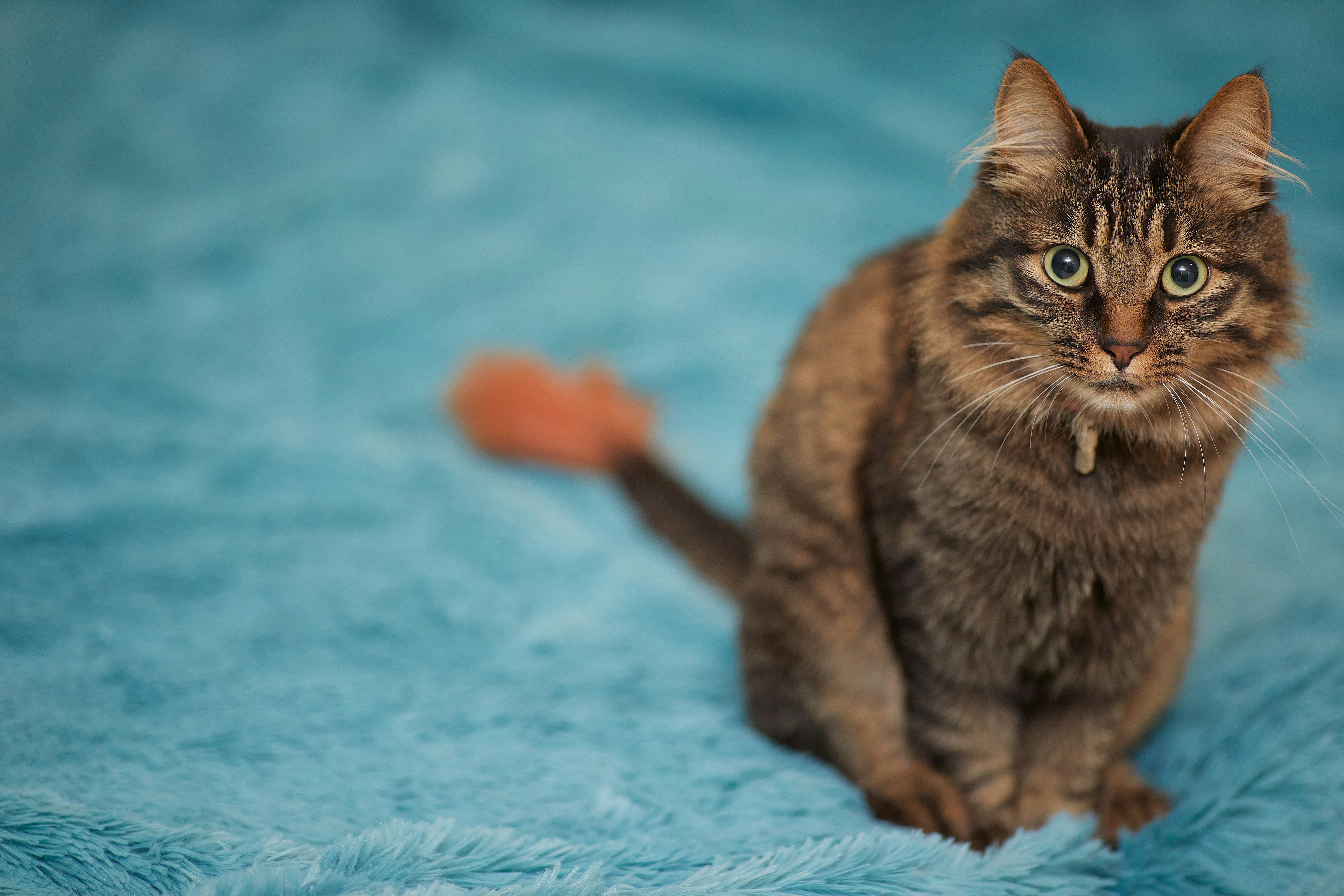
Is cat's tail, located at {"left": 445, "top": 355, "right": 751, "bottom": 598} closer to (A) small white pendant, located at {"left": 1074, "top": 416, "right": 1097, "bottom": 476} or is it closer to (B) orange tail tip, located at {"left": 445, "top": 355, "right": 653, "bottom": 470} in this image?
(B) orange tail tip, located at {"left": 445, "top": 355, "right": 653, "bottom": 470}

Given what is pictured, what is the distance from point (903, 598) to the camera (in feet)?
3.90

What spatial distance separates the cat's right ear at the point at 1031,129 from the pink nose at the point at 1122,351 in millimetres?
209

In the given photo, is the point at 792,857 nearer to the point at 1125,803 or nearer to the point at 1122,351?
the point at 1125,803

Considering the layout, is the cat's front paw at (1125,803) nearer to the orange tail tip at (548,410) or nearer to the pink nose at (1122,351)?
the pink nose at (1122,351)

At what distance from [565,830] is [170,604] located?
2.72 ft

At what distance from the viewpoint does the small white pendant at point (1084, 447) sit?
105 centimetres

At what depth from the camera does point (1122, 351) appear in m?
0.96

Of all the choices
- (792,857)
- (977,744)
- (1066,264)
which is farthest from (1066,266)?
(792,857)

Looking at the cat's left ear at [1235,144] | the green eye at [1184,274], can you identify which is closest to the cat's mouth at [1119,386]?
the green eye at [1184,274]

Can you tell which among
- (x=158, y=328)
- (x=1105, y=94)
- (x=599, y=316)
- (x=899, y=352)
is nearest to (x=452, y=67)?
(x=599, y=316)

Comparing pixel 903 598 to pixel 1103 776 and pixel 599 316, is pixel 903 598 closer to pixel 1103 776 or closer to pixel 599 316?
pixel 1103 776

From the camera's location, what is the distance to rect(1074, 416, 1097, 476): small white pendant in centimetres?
105

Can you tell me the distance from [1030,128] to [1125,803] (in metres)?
0.90

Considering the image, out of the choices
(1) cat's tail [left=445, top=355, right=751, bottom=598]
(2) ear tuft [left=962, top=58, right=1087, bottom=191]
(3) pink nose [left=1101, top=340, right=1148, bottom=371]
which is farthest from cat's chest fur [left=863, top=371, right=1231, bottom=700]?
(1) cat's tail [left=445, top=355, right=751, bottom=598]
